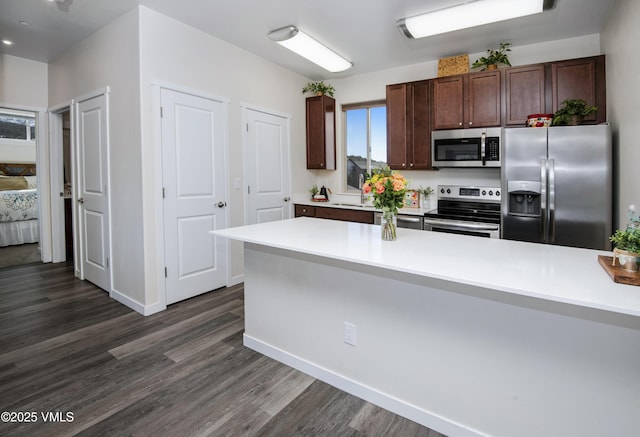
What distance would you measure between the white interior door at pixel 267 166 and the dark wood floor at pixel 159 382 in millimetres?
1472

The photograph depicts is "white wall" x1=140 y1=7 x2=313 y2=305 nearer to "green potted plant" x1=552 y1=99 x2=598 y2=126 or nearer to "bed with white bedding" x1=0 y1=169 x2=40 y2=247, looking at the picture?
"green potted plant" x1=552 y1=99 x2=598 y2=126

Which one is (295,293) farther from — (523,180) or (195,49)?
(195,49)

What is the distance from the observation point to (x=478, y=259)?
5.35 ft

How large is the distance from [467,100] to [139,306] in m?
3.88

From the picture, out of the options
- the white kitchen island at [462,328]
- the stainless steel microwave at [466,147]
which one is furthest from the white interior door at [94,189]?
the stainless steel microwave at [466,147]

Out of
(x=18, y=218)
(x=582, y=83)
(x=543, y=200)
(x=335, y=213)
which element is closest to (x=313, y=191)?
(x=335, y=213)

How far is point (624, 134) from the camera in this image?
259 centimetres

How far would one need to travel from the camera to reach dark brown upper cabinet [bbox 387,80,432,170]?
4031 mm

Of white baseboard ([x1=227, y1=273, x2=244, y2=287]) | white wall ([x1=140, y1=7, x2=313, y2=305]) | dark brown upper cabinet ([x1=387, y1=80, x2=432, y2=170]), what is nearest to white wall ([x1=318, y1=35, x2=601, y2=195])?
dark brown upper cabinet ([x1=387, y1=80, x2=432, y2=170])

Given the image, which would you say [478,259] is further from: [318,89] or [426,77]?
[318,89]

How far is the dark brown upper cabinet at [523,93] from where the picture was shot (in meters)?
3.40

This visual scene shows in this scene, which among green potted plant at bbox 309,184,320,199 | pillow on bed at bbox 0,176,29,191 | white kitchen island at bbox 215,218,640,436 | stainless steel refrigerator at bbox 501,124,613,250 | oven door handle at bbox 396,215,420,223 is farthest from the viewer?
pillow on bed at bbox 0,176,29,191

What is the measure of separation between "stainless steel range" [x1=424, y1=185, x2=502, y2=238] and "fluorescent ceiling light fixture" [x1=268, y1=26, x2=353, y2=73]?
1888 millimetres

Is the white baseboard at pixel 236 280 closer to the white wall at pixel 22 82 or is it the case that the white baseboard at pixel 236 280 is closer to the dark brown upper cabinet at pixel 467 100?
the dark brown upper cabinet at pixel 467 100
